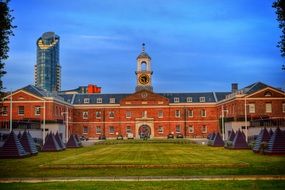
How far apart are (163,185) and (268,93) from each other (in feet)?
213

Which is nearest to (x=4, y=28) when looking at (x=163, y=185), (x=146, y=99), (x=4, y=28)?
(x=4, y=28)

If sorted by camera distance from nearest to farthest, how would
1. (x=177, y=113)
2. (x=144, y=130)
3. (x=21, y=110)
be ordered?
(x=21, y=110) < (x=144, y=130) < (x=177, y=113)

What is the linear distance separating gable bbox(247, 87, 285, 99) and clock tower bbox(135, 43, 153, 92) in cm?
2908

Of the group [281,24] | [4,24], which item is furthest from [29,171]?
[281,24]

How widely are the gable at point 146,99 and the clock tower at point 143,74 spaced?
3237mm

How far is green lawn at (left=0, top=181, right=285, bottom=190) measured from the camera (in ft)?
50.9

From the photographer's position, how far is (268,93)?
77438 millimetres

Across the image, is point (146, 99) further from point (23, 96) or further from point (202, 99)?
point (23, 96)

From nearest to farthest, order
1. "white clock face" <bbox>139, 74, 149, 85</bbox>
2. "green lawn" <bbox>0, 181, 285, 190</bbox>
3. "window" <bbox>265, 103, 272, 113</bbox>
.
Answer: "green lawn" <bbox>0, 181, 285, 190</bbox>
"window" <bbox>265, 103, 272, 113</bbox>
"white clock face" <bbox>139, 74, 149, 85</bbox>

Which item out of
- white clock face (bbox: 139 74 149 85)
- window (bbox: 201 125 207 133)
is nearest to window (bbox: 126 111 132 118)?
white clock face (bbox: 139 74 149 85)

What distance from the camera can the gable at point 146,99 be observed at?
96938 millimetres

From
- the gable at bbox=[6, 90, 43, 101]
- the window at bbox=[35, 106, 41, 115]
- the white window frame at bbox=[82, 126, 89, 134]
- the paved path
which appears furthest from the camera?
the white window frame at bbox=[82, 126, 89, 134]

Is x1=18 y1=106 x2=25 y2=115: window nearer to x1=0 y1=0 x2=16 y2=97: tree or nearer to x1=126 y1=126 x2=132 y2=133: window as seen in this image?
x1=126 y1=126 x2=132 y2=133: window

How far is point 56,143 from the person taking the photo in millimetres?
44125
